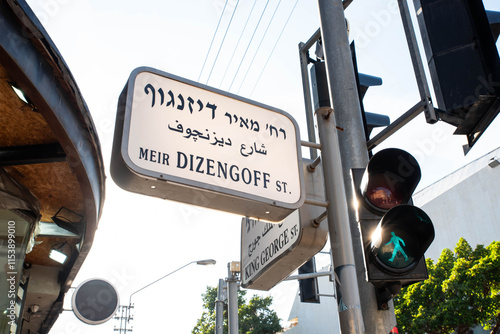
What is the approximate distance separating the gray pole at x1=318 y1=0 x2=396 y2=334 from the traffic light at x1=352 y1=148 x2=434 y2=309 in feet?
0.32

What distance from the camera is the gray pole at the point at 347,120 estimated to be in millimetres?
2938

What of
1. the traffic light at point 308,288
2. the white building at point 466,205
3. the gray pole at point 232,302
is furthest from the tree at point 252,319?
the traffic light at point 308,288

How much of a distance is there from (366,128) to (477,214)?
109ft

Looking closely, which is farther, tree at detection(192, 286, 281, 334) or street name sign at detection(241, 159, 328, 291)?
tree at detection(192, 286, 281, 334)

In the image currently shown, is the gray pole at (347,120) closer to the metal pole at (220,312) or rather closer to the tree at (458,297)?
the metal pole at (220,312)

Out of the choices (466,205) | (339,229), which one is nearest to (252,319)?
(466,205)

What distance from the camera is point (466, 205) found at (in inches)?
1345

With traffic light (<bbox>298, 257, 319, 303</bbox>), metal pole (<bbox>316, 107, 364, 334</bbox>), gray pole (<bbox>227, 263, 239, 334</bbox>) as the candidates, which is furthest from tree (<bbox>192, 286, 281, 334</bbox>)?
metal pole (<bbox>316, 107, 364, 334</bbox>)

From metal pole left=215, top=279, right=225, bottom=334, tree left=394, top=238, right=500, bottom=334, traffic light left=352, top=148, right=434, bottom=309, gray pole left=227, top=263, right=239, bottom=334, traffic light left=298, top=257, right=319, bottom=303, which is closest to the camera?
traffic light left=352, top=148, right=434, bottom=309

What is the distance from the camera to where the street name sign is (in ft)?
11.6

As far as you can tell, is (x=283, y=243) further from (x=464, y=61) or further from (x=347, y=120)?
(x=464, y=61)

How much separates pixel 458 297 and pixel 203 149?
22.4 m

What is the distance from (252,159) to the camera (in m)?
3.13

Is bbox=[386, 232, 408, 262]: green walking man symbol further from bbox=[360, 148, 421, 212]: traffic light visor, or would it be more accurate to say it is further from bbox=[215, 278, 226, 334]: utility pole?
bbox=[215, 278, 226, 334]: utility pole
